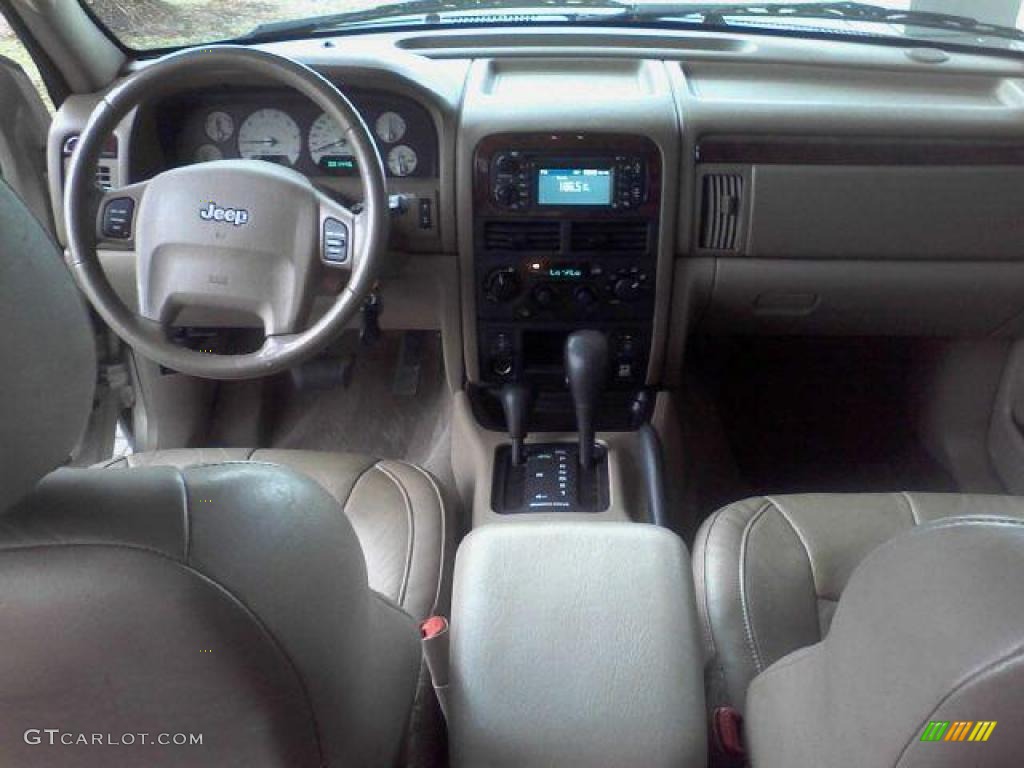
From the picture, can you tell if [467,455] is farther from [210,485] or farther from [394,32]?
[210,485]

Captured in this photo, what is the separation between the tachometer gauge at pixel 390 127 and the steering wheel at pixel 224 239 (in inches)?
10.6

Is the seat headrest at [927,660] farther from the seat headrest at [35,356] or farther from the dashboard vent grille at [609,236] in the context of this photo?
the dashboard vent grille at [609,236]

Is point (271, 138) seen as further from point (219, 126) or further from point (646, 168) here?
point (646, 168)

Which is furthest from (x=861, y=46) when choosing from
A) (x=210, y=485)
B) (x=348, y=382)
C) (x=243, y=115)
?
(x=210, y=485)

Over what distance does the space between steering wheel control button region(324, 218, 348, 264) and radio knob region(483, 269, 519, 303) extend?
403 millimetres

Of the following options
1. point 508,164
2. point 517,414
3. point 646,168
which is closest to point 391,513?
point 517,414

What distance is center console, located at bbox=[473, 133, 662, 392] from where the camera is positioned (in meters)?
1.68

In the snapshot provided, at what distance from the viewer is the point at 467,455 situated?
199cm

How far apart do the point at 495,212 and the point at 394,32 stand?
0.48m

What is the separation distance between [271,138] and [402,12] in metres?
0.39

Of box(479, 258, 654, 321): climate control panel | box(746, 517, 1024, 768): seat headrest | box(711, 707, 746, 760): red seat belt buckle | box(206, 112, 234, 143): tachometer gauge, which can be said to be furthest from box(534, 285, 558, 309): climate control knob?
box(746, 517, 1024, 768): seat headrest

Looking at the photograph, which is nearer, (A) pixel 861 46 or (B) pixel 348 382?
(A) pixel 861 46

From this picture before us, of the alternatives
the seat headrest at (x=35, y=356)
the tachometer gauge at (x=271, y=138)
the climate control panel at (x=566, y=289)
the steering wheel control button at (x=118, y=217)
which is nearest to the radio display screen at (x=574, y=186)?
the climate control panel at (x=566, y=289)

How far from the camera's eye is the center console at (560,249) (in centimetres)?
168
